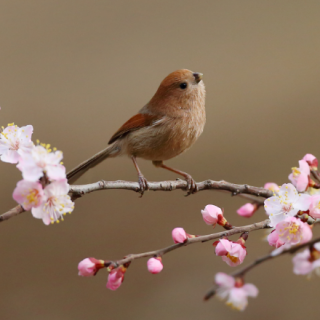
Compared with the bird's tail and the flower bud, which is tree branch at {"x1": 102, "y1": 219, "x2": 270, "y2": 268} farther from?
the bird's tail

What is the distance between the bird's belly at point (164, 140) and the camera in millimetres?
1113

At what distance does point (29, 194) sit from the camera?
0.50 meters

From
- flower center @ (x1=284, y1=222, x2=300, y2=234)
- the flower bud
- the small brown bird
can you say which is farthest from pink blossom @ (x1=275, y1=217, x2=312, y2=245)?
the small brown bird

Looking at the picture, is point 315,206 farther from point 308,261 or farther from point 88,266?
point 88,266

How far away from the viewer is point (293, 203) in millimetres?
596

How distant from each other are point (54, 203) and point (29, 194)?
0.05 metres

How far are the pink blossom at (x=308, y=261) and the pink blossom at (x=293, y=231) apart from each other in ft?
0.06

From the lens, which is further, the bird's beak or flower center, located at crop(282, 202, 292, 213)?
the bird's beak

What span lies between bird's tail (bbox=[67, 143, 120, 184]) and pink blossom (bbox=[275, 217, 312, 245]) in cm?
58

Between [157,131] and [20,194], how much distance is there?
0.67 m

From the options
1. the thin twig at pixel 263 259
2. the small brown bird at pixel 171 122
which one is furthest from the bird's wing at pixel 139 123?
the thin twig at pixel 263 259

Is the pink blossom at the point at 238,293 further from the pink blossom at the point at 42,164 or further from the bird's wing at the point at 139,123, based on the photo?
the bird's wing at the point at 139,123

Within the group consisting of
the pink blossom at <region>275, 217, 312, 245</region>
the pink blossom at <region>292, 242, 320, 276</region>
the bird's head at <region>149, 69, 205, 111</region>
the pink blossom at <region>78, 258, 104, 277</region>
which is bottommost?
the pink blossom at <region>292, 242, 320, 276</region>

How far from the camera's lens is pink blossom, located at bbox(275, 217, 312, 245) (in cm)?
56
